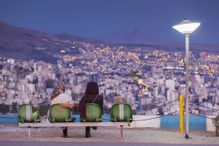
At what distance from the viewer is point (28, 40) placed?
31.3 meters

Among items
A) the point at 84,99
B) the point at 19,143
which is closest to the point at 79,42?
the point at 84,99

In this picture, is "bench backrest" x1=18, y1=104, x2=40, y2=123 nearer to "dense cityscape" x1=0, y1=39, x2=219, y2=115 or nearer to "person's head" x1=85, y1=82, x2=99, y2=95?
"person's head" x1=85, y1=82, x2=99, y2=95

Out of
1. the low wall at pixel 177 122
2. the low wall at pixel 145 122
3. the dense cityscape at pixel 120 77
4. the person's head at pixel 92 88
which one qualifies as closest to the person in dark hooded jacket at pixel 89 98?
the person's head at pixel 92 88

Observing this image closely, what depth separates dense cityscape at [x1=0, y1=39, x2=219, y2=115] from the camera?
89.7ft

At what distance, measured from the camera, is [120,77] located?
2959 cm

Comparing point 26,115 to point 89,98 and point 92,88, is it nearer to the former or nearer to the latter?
point 89,98

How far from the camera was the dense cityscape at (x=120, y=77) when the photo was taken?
2733 cm

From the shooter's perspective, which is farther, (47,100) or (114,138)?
(47,100)

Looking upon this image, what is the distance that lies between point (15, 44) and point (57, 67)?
2.99 metres

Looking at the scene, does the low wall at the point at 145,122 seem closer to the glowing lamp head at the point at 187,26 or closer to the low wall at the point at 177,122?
the low wall at the point at 177,122

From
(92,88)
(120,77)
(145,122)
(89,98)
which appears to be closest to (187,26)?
(92,88)

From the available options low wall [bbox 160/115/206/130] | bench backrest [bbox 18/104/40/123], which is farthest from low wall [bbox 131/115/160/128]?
bench backrest [bbox 18/104/40/123]

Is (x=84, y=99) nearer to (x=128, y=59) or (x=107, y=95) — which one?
(x=107, y=95)

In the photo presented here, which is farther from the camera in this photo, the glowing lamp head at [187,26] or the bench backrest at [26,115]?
the glowing lamp head at [187,26]
